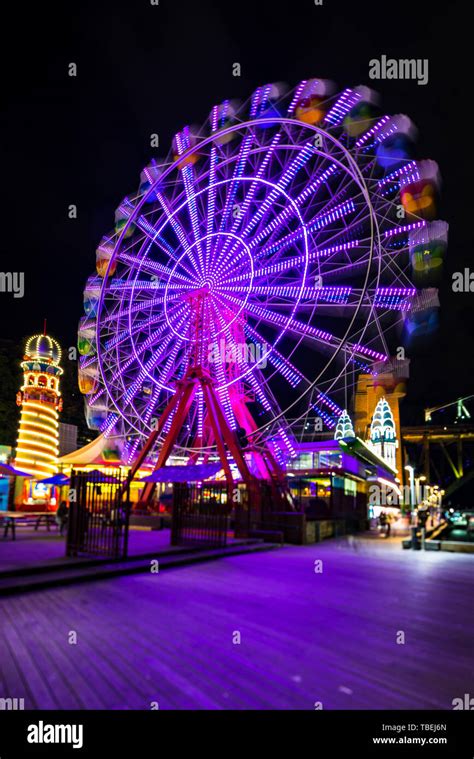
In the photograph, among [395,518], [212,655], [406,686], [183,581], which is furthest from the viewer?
[395,518]

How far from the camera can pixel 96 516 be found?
37.8 feet

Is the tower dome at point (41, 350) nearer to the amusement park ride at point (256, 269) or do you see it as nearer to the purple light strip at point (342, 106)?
the amusement park ride at point (256, 269)

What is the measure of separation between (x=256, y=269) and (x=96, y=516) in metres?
13.9

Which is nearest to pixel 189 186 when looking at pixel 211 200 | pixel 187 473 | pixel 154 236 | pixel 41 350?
pixel 211 200

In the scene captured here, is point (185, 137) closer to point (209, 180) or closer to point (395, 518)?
point (209, 180)

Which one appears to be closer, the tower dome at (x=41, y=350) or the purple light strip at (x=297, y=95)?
the purple light strip at (x=297, y=95)

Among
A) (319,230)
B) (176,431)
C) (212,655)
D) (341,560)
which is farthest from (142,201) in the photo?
(212,655)

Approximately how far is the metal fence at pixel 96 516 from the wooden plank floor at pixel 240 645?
1.67m

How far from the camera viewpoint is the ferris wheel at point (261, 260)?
60.9ft

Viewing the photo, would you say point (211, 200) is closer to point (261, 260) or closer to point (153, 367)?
point (261, 260)

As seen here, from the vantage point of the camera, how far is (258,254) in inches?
883

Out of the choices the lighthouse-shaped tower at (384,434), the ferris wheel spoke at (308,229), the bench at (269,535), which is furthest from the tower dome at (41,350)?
the lighthouse-shaped tower at (384,434)

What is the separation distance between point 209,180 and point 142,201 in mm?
3509

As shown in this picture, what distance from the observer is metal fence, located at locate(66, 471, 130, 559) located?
11211 millimetres
